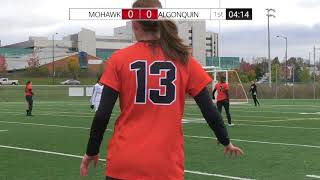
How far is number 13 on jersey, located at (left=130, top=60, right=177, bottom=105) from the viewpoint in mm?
3555

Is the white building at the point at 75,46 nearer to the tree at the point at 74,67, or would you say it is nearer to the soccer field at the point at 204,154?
the tree at the point at 74,67

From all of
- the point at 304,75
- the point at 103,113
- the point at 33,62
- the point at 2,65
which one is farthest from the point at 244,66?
the point at 103,113

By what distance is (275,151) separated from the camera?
1217 cm

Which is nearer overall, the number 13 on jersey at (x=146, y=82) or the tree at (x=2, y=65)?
the number 13 on jersey at (x=146, y=82)

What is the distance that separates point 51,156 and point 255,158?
3944 millimetres

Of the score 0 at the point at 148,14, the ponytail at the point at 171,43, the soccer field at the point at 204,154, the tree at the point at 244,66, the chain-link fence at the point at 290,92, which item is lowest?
the chain-link fence at the point at 290,92

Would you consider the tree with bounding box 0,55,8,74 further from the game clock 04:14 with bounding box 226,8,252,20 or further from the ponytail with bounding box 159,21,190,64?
the ponytail with bounding box 159,21,190,64

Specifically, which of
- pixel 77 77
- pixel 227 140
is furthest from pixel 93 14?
pixel 77 77

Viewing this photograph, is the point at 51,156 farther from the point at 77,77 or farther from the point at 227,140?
the point at 77,77

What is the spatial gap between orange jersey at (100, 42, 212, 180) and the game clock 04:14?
15548 millimetres

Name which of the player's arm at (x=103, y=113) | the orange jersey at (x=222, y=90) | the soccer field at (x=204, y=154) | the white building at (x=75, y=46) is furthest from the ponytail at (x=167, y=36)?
the white building at (x=75, y=46)

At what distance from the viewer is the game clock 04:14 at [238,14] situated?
19025mm

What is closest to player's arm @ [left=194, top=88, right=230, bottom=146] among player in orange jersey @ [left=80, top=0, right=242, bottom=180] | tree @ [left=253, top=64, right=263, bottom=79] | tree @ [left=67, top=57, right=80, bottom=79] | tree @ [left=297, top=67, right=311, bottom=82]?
player in orange jersey @ [left=80, top=0, right=242, bottom=180]

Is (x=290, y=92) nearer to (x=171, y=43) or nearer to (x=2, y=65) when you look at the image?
(x=171, y=43)
